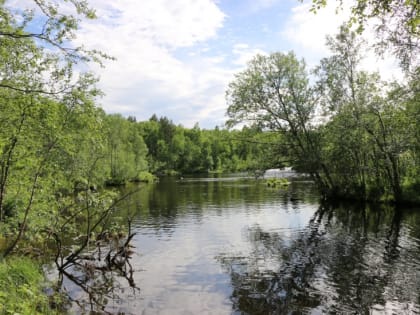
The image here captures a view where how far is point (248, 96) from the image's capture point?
38.1 meters

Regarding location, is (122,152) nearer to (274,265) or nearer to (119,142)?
(119,142)

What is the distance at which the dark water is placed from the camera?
12.7 meters

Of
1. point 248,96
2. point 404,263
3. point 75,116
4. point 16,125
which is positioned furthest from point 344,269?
point 248,96

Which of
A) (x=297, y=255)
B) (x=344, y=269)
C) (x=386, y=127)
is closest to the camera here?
(x=344, y=269)

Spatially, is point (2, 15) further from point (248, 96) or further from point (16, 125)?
point (248, 96)

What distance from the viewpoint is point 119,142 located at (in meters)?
76.2

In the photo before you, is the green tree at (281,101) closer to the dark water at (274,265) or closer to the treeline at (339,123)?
the treeline at (339,123)

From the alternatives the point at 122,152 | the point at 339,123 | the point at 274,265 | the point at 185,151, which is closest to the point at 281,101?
the point at 339,123

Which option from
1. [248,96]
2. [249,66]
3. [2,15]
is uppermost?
[249,66]

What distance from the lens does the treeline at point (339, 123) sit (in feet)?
105

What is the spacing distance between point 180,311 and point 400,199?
A: 27.6 m

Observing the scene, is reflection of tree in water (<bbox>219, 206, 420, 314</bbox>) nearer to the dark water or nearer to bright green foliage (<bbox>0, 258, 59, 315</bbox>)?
the dark water

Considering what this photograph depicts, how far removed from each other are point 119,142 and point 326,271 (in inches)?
2566

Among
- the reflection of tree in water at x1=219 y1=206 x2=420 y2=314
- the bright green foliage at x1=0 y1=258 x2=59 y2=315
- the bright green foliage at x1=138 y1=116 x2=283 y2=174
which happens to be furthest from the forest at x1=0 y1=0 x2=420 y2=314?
the bright green foliage at x1=138 y1=116 x2=283 y2=174
